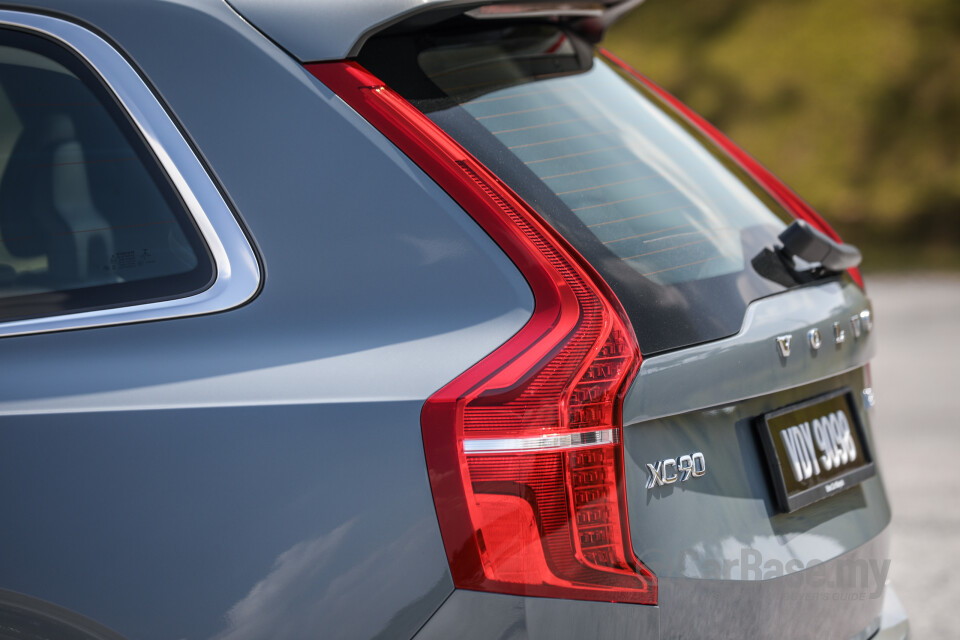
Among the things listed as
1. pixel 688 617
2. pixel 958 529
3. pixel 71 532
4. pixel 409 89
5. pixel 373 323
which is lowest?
pixel 958 529

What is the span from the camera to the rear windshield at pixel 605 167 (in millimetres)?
1715

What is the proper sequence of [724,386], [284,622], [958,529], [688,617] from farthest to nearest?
[958,529] < [724,386] < [688,617] < [284,622]

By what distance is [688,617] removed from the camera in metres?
1.61

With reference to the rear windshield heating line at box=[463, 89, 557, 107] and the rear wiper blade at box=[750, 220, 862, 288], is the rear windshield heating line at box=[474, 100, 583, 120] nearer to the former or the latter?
the rear windshield heating line at box=[463, 89, 557, 107]

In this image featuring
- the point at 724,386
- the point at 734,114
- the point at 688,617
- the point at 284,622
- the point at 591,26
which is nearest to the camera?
the point at 284,622

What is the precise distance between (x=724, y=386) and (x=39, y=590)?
3.79 feet

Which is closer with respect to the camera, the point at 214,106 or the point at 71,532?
the point at 71,532

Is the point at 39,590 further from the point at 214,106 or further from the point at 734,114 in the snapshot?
the point at 734,114

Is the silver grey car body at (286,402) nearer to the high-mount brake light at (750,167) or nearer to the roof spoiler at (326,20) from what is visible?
the roof spoiler at (326,20)

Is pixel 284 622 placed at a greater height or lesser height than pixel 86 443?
lesser

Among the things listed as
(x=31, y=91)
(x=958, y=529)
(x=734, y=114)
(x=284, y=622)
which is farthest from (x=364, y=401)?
(x=734, y=114)

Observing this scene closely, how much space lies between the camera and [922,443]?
17.8 feet

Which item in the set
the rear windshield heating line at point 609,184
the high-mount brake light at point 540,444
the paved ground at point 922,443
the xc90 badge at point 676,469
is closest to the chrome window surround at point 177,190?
the high-mount brake light at point 540,444

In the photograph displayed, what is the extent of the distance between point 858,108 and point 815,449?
10.6 m
